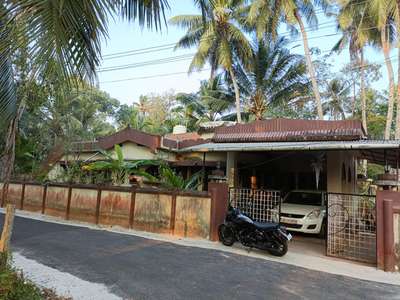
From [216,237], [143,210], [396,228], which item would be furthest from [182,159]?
[396,228]

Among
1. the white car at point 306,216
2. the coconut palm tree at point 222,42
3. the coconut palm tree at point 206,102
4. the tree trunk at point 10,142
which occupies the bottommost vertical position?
the white car at point 306,216

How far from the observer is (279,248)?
273 inches

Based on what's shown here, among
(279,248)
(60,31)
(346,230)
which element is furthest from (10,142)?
(346,230)

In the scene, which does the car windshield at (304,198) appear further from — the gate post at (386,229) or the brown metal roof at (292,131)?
the gate post at (386,229)

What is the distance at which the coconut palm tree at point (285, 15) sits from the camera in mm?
15797

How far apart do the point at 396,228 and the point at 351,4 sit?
642 inches

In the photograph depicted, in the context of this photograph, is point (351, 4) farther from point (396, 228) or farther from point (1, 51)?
point (1, 51)

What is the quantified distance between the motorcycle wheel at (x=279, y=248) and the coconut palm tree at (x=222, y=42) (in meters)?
11.6

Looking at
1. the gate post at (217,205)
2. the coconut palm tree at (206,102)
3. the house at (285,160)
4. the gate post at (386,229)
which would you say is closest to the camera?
the gate post at (386,229)

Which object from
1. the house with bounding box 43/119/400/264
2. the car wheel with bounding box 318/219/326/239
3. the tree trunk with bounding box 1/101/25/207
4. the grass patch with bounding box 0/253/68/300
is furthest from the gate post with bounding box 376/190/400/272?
the tree trunk with bounding box 1/101/25/207

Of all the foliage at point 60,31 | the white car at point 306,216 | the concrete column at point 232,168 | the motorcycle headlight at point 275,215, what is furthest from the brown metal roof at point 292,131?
the foliage at point 60,31

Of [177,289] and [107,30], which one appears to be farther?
[177,289]

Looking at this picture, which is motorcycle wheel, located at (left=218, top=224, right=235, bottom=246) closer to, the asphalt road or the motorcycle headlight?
the asphalt road

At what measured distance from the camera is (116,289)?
463cm
